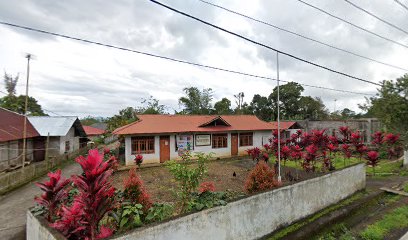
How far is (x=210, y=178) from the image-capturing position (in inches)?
497

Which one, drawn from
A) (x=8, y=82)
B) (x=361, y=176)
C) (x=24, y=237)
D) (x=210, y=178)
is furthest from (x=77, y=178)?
(x=8, y=82)

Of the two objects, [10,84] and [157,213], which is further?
[10,84]

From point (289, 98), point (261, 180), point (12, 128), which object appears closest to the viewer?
point (261, 180)

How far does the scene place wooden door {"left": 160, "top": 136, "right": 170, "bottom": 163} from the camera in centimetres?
1786

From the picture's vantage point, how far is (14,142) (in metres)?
16.6

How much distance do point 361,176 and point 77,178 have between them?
10.6 metres

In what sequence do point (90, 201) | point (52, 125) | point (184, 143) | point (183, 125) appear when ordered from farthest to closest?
1. point (52, 125)
2. point (183, 125)
3. point (184, 143)
4. point (90, 201)

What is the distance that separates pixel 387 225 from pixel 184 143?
13.8m

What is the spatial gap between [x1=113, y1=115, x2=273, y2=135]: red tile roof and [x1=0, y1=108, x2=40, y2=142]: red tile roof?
6.50 meters

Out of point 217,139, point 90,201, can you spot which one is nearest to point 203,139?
point 217,139

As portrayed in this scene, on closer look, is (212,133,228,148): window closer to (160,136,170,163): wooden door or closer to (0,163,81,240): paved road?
(160,136,170,163): wooden door

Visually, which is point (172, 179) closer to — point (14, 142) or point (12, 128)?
point (14, 142)

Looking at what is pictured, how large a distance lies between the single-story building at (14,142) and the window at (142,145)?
767 cm

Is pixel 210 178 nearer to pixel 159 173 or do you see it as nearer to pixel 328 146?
pixel 159 173
